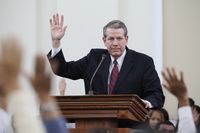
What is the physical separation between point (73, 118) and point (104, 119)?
0.25 metres

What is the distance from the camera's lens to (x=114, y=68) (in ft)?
20.0

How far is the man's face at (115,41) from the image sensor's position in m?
6.17

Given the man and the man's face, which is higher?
the man's face

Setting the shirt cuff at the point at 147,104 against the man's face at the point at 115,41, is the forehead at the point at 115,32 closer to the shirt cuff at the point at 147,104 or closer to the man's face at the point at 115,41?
the man's face at the point at 115,41

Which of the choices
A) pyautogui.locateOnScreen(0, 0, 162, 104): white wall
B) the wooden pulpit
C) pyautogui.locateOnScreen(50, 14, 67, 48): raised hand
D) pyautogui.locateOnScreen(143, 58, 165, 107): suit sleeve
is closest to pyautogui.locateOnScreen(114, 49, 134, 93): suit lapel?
pyautogui.locateOnScreen(143, 58, 165, 107): suit sleeve

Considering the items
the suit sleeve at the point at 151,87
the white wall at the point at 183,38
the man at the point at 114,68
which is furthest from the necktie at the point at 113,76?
the white wall at the point at 183,38

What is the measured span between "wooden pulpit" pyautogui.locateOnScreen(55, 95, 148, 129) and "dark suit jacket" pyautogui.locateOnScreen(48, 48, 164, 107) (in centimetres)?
80

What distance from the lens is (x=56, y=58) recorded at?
6102 millimetres

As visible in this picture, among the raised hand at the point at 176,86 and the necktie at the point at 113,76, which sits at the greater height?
the raised hand at the point at 176,86

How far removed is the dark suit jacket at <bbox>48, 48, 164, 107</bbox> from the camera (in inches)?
234

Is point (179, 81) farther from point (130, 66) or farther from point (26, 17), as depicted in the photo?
point (26, 17)

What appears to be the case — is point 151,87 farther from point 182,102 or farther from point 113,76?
point 182,102

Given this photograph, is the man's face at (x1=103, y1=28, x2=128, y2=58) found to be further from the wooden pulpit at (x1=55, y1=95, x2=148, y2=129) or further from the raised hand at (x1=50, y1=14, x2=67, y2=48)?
the wooden pulpit at (x1=55, y1=95, x2=148, y2=129)

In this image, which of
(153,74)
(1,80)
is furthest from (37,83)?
(153,74)
